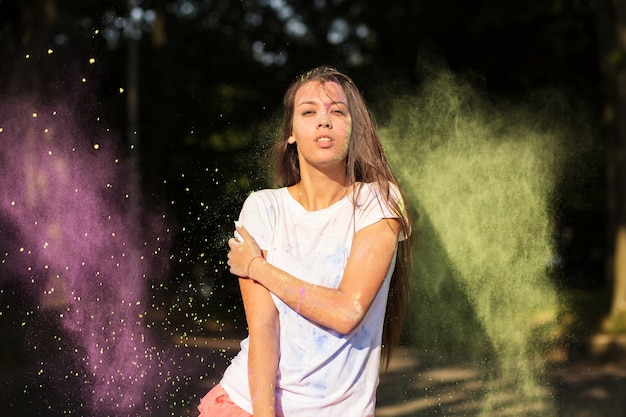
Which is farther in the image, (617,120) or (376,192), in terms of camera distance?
(617,120)

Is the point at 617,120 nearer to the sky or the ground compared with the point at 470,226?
nearer to the sky

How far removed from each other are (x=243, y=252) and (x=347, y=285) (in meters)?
0.30

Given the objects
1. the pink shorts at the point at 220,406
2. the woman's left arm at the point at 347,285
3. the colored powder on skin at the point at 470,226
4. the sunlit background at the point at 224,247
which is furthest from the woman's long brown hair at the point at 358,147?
the colored powder on skin at the point at 470,226

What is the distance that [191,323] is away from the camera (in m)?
4.12

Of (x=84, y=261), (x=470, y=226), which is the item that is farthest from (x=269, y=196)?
(x=470, y=226)

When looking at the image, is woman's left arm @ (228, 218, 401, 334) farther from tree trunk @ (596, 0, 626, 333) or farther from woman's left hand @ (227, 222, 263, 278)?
tree trunk @ (596, 0, 626, 333)

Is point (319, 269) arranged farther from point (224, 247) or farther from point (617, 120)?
point (617, 120)

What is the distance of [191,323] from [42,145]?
1068 mm

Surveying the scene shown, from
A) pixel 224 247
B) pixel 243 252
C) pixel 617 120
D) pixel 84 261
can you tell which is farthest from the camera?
pixel 617 120

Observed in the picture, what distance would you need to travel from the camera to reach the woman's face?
238 centimetres

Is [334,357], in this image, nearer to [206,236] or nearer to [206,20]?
[206,236]

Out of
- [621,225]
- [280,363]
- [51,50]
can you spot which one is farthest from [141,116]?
[280,363]

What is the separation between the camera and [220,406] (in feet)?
7.77

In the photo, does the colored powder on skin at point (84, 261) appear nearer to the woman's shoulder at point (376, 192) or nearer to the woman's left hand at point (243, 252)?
the woman's left hand at point (243, 252)
